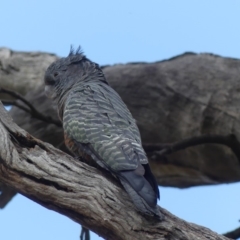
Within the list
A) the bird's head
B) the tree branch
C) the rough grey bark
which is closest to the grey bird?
the bird's head

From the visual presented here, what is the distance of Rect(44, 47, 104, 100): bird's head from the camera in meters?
6.96

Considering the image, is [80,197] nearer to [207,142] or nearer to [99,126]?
[99,126]

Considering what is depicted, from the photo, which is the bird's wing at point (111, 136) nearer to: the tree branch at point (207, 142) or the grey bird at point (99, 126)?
the grey bird at point (99, 126)

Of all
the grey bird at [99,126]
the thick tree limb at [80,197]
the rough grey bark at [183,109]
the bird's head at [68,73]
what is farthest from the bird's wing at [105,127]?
the rough grey bark at [183,109]

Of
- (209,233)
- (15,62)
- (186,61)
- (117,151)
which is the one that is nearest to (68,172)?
(117,151)

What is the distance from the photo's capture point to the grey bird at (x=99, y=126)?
4789 millimetres

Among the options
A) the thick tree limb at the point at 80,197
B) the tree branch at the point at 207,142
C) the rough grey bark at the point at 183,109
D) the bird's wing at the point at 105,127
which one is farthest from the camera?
the rough grey bark at the point at 183,109

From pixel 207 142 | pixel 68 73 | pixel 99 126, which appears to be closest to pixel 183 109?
pixel 207 142

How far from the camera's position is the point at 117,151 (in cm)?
515

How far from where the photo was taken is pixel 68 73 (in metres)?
7.06

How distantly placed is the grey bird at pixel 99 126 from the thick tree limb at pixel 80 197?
0.11 metres

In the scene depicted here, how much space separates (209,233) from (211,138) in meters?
2.75

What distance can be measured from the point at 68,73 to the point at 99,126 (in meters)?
1.57

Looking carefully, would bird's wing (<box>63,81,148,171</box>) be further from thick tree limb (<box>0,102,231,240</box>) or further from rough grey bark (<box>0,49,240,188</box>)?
rough grey bark (<box>0,49,240,188</box>)
